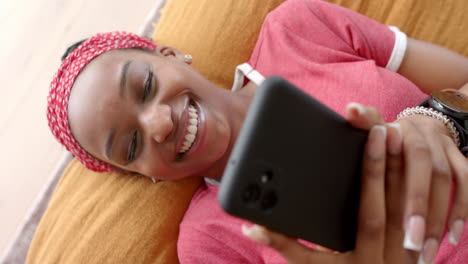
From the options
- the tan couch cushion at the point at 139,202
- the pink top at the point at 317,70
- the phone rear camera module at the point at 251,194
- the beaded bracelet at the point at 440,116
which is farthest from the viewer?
the tan couch cushion at the point at 139,202

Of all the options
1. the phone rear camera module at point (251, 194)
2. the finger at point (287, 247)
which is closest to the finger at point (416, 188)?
the finger at point (287, 247)

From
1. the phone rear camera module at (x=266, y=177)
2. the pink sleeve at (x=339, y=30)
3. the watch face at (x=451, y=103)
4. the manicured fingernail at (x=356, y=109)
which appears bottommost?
the phone rear camera module at (x=266, y=177)

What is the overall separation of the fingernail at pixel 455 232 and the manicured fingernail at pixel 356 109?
233mm

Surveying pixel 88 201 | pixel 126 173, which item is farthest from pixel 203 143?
pixel 88 201

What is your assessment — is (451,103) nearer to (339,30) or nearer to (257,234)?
(339,30)

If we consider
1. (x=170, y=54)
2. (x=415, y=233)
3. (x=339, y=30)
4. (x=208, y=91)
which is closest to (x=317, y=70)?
(x=339, y=30)

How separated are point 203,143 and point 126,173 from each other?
0.35 metres

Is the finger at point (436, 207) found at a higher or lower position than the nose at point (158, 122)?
higher

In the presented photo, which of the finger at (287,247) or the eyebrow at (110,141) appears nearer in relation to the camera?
the finger at (287,247)

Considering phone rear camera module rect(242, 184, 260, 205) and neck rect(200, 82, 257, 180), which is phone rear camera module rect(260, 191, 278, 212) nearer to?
phone rear camera module rect(242, 184, 260, 205)

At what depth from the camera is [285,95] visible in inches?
14.7

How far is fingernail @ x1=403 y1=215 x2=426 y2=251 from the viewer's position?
410 millimetres

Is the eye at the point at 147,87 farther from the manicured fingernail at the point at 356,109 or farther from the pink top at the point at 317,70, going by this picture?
the manicured fingernail at the point at 356,109

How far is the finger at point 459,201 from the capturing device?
0.48m
